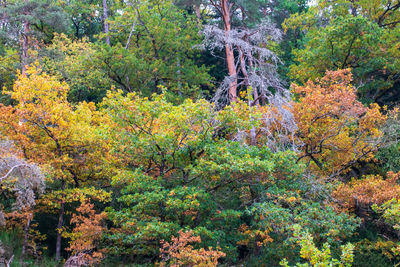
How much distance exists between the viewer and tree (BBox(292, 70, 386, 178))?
12133 mm

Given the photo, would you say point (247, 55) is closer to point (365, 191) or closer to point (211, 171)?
point (211, 171)

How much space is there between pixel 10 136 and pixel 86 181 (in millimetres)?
2911

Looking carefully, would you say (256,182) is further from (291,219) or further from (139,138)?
(139,138)

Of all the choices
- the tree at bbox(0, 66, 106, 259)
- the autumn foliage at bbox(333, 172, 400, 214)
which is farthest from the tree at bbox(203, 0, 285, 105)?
the tree at bbox(0, 66, 106, 259)

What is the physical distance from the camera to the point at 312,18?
20938 millimetres

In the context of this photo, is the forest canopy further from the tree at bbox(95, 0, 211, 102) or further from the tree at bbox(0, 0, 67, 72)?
the tree at bbox(95, 0, 211, 102)

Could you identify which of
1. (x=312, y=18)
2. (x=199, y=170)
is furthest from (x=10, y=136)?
(x=312, y=18)

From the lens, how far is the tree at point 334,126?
478 inches

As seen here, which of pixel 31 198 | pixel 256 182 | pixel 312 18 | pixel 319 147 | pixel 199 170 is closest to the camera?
pixel 31 198

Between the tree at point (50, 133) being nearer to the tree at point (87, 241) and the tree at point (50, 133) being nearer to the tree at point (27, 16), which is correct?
the tree at point (87, 241)

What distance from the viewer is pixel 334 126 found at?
12477 mm

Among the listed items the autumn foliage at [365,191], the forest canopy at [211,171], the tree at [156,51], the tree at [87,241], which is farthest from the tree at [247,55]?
the tree at [87,241]

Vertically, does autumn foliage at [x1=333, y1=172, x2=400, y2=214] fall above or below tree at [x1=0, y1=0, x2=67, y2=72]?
below

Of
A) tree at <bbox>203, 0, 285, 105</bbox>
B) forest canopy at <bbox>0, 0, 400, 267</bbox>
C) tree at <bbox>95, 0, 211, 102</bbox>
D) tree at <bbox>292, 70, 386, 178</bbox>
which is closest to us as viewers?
forest canopy at <bbox>0, 0, 400, 267</bbox>
